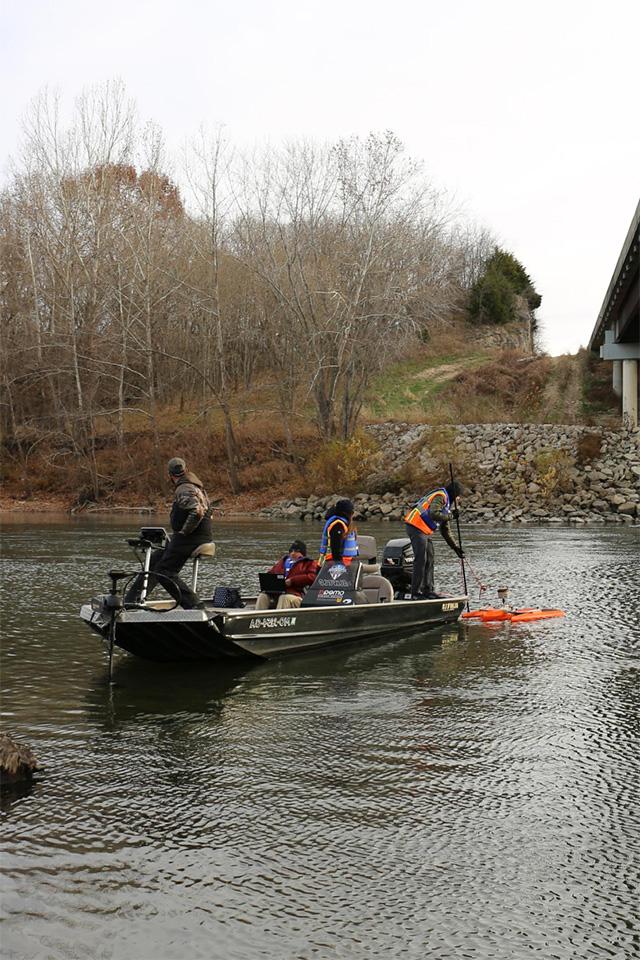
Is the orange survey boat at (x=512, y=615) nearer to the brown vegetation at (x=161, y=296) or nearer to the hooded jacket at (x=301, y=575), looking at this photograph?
the hooded jacket at (x=301, y=575)

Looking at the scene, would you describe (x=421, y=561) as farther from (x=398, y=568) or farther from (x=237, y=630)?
(x=237, y=630)

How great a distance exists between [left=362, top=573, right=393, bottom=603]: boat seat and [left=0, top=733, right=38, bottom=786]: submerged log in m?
6.80

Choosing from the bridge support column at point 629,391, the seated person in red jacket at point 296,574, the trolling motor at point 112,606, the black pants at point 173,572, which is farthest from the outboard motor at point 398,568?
the bridge support column at point 629,391

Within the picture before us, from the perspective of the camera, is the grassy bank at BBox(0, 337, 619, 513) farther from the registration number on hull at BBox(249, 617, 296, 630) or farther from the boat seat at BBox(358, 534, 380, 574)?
the registration number on hull at BBox(249, 617, 296, 630)

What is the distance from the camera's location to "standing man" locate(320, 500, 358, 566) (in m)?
12.3

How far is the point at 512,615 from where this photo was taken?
14.7 metres

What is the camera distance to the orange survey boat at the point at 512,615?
47.9ft

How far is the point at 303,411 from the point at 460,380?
11.8 m

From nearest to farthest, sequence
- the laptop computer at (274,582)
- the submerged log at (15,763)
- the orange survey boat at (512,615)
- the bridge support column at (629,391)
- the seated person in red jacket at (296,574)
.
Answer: the submerged log at (15,763) → the seated person in red jacket at (296,574) → the laptop computer at (274,582) → the orange survey boat at (512,615) → the bridge support column at (629,391)

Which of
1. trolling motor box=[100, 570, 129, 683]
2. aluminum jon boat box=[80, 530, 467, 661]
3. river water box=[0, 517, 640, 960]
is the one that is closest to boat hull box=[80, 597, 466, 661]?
aluminum jon boat box=[80, 530, 467, 661]

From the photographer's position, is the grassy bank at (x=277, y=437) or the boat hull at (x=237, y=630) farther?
the grassy bank at (x=277, y=437)

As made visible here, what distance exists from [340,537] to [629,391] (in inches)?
1448

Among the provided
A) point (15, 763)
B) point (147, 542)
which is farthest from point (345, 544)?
point (15, 763)

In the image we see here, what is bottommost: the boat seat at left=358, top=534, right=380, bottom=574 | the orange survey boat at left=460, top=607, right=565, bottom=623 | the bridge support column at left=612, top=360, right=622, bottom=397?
the orange survey boat at left=460, top=607, right=565, bottom=623
